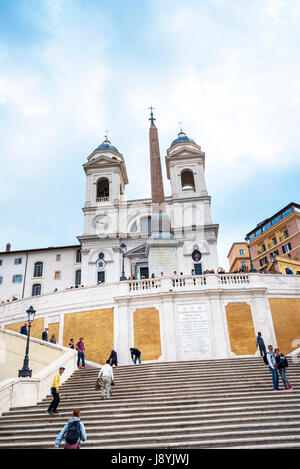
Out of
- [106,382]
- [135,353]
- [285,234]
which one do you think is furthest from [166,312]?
[285,234]

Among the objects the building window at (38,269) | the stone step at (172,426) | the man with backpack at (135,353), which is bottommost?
the stone step at (172,426)

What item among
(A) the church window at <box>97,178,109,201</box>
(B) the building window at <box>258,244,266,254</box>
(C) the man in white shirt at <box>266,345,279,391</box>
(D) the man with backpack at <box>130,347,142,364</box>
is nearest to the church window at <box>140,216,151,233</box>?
(A) the church window at <box>97,178,109,201</box>

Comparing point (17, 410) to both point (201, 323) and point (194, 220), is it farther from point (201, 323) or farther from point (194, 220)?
point (194, 220)

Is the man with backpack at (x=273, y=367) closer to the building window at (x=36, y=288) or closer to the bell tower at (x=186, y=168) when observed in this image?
the bell tower at (x=186, y=168)

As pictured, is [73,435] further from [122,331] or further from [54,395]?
[122,331]

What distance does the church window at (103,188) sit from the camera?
42747 mm

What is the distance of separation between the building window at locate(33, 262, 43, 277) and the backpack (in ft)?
120

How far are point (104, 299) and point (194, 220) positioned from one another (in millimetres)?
21018

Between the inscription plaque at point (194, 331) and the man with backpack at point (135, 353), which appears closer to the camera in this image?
the man with backpack at point (135, 353)

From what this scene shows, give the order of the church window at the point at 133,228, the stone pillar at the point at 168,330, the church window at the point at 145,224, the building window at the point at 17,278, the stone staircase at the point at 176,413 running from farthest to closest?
1. the building window at the point at 17,278
2. the church window at the point at 133,228
3. the church window at the point at 145,224
4. the stone pillar at the point at 168,330
5. the stone staircase at the point at 176,413

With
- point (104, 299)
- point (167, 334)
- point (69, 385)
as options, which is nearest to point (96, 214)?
point (104, 299)

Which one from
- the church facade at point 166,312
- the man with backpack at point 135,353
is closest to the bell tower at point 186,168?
the church facade at point 166,312

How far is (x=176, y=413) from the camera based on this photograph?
8.85 meters

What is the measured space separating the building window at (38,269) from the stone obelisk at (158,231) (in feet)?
61.6
